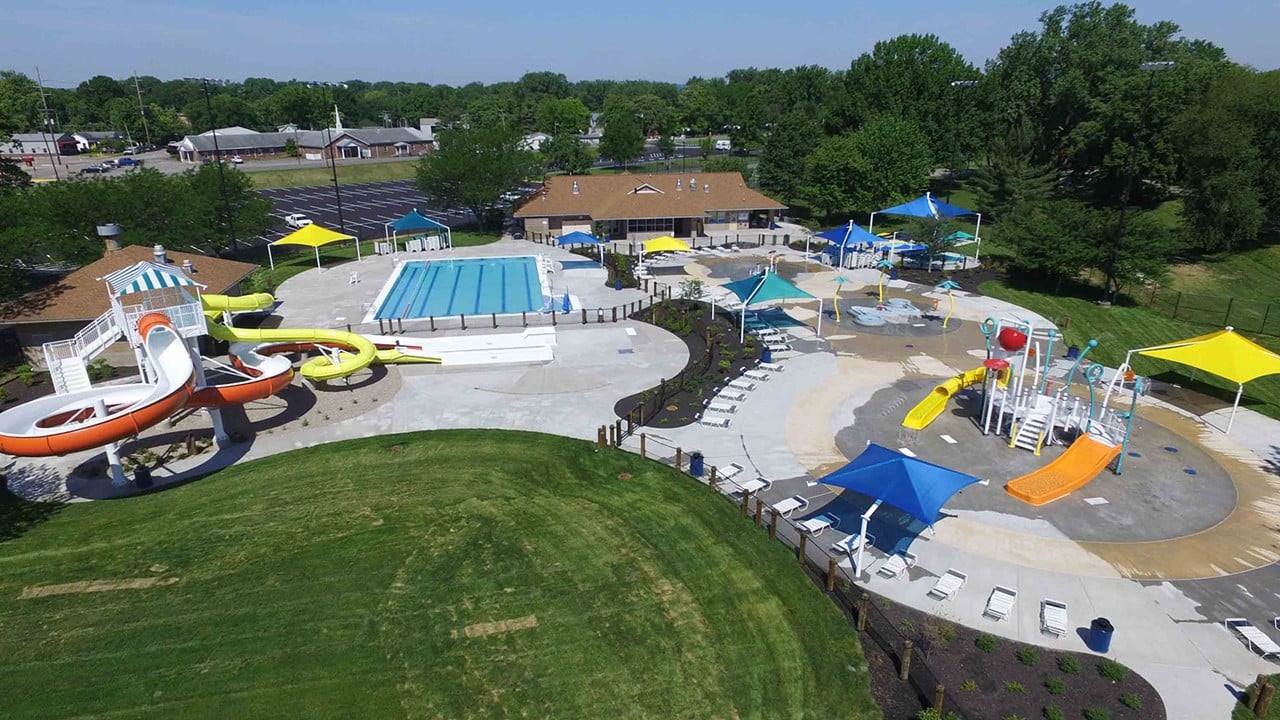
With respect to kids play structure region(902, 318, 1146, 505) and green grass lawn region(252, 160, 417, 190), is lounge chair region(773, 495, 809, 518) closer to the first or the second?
kids play structure region(902, 318, 1146, 505)

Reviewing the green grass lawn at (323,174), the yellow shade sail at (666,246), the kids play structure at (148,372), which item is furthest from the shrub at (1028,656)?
the green grass lawn at (323,174)

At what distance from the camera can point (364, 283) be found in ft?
136

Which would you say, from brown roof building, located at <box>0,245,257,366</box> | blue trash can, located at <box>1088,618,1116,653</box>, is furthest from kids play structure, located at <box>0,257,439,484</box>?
blue trash can, located at <box>1088,618,1116,653</box>

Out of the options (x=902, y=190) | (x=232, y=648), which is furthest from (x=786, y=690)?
(x=902, y=190)

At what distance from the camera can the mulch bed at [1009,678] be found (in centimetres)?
1241

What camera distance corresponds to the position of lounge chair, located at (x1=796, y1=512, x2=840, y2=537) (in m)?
17.6

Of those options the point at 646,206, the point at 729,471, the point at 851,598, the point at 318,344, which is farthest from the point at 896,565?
the point at 646,206

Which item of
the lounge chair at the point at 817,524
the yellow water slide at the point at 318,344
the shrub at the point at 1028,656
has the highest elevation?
the yellow water slide at the point at 318,344

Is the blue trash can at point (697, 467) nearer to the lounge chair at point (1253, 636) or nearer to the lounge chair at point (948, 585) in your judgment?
the lounge chair at point (948, 585)

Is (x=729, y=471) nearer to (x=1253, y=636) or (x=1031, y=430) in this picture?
(x=1031, y=430)

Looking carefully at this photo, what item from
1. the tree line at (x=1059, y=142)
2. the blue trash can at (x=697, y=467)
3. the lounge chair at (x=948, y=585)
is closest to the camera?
the lounge chair at (x=948, y=585)

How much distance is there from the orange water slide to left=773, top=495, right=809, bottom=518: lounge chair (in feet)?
20.2

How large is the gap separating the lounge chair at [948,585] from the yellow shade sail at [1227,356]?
45.7 ft

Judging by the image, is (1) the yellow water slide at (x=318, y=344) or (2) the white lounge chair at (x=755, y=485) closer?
(2) the white lounge chair at (x=755, y=485)
